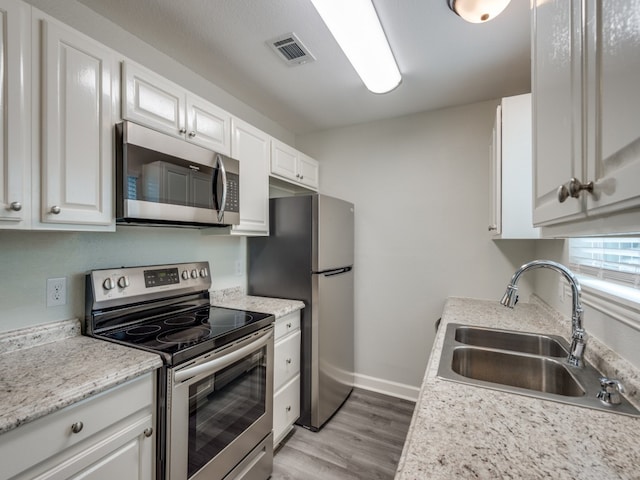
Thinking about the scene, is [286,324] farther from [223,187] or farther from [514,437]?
[514,437]

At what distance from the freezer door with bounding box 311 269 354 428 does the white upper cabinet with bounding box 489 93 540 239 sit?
4.14 feet

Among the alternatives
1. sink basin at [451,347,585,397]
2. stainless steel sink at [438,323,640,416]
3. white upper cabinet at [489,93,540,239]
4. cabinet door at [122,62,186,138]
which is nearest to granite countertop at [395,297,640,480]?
stainless steel sink at [438,323,640,416]

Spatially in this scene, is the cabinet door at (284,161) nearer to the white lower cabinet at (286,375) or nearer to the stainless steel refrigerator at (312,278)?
the stainless steel refrigerator at (312,278)

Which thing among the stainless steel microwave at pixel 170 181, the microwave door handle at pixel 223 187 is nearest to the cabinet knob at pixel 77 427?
the stainless steel microwave at pixel 170 181

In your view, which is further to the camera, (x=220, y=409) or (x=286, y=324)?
(x=286, y=324)

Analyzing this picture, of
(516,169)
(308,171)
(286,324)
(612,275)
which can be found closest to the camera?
(612,275)

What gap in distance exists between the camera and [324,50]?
180 cm

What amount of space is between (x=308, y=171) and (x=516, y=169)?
1728 millimetres

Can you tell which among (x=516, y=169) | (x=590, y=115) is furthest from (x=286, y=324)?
(x=590, y=115)

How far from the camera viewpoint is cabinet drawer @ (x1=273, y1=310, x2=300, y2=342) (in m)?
1.94

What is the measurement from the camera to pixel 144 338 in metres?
1.35

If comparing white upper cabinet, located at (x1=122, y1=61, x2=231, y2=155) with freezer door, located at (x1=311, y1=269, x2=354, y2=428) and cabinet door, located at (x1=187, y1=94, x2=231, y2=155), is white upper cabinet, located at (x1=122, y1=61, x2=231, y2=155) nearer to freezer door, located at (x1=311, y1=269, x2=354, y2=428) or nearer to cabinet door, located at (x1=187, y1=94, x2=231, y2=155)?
cabinet door, located at (x1=187, y1=94, x2=231, y2=155)

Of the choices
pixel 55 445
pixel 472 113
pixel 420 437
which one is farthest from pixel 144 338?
pixel 472 113

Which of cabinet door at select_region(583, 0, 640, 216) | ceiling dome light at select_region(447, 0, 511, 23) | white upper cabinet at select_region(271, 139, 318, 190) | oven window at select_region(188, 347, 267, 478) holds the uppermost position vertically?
ceiling dome light at select_region(447, 0, 511, 23)
